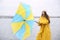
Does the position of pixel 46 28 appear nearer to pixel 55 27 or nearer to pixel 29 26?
pixel 29 26

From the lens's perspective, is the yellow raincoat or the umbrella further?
the yellow raincoat

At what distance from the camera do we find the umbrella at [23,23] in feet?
11.3

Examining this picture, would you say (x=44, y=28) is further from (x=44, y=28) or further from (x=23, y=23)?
(x=23, y=23)

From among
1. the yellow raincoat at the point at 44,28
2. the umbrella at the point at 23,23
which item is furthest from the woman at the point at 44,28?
the umbrella at the point at 23,23

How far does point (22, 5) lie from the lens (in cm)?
367

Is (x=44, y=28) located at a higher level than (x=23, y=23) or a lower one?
lower

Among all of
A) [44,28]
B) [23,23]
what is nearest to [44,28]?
[44,28]

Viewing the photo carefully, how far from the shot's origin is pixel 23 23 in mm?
3531

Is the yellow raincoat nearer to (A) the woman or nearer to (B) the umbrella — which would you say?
(A) the woman

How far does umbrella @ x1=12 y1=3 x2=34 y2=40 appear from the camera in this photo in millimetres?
3457

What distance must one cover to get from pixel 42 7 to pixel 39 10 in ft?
0.39

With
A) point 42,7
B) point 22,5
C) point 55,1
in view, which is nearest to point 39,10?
point 42,7

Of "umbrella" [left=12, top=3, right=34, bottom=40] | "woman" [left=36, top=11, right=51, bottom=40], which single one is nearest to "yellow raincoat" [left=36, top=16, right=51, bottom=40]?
"woman" [left=36, top=11, right=51, bottom=40]

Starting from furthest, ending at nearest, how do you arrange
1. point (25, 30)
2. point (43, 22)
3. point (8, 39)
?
1. point (8, 39)
2. point (43, 22)
3. point (25, 30)
